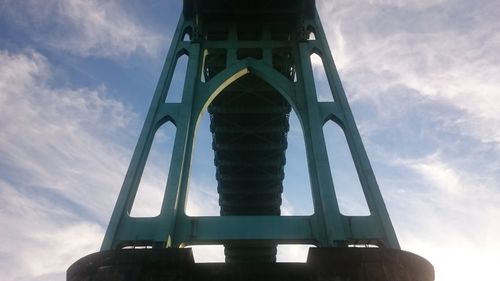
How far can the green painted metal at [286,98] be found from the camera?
9289 mm

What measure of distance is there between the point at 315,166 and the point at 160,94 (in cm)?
534

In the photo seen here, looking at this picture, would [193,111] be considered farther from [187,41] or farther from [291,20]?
[291,20]

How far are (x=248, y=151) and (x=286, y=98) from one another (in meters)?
9.80

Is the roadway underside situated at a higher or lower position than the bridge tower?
higher

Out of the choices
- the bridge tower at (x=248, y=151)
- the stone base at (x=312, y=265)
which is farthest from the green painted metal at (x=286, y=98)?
the stone base at (x=312, y=265)

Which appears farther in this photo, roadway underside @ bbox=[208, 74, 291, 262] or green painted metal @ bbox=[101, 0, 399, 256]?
roadway underside @ bbox=[208, 74, 291, 262]

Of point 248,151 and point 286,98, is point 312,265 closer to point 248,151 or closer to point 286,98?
point 286,98

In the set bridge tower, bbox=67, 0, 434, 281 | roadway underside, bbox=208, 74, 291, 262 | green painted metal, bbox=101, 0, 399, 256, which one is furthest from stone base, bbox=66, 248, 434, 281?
roadway underside, bbox=208, 74, 291, 262

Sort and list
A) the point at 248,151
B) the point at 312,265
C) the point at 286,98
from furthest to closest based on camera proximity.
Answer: the point at 248,151 → the point at 286,98 → the point at 312,265

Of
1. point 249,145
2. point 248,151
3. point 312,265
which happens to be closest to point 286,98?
point 312,265

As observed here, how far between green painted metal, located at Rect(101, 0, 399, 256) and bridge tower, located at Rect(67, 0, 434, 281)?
29 mm

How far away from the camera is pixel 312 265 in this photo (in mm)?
7492

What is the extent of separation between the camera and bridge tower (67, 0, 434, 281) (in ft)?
24.2

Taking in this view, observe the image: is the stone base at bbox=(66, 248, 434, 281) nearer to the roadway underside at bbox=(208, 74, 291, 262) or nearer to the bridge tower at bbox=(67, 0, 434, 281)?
the bridge tower at bbox=(67, 0, 434, 281)
